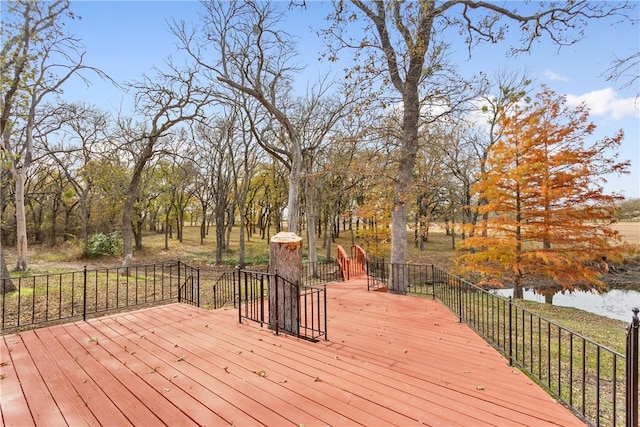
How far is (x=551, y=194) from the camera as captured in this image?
9.95 meters

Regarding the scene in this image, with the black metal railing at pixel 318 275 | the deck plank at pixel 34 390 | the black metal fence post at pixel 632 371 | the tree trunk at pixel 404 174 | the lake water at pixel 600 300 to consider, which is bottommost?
the lake water at pixel 600 300

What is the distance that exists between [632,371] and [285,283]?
13.4 ft

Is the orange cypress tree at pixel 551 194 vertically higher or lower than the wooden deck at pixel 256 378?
higher

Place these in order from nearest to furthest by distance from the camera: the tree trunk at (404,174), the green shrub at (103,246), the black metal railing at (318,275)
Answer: the tree trunk at (404,174) < the black metal railing at (318,275) < the green shrub at (103,246)

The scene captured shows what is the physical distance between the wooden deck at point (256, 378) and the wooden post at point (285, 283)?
343 millimetres

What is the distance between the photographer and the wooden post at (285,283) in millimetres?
5188

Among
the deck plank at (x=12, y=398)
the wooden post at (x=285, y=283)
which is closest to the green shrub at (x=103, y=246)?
the deck plank at (x=12, y=398)

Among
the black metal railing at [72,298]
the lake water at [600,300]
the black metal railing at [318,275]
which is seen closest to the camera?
the black metal railing at [72,298]

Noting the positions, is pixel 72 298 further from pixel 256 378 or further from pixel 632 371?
pixel 632 371

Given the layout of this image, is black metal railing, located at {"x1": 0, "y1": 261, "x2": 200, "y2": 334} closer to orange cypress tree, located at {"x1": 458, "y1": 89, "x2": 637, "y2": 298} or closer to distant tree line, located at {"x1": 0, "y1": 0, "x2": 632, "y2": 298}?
distant tree line, located at {"x1": 0, "y1": 0, "x2": 632, "y2": 298}

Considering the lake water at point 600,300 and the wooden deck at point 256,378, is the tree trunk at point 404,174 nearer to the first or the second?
the wooden deck at point 256,378

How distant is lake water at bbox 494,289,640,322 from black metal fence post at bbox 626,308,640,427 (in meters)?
13.6

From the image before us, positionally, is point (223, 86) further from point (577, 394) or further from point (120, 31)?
point (577, 394)

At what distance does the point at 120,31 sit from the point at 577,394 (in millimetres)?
10638
